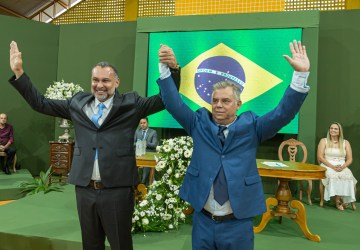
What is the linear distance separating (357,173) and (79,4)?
391 inches

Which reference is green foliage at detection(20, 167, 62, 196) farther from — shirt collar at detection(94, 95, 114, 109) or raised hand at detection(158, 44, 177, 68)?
raised hand at detection(158, 44, 177, 68)

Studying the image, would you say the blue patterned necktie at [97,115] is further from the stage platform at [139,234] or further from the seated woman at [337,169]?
the seated woman at [337,169]

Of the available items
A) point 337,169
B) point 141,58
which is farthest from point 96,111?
point 141,58

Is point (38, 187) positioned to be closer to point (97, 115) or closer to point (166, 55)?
point (97, 115)

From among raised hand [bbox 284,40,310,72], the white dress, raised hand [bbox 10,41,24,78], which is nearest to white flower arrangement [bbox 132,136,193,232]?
raised hand [bbox 10,41,24,78]

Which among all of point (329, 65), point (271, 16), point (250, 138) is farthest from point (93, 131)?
point (329, 65)

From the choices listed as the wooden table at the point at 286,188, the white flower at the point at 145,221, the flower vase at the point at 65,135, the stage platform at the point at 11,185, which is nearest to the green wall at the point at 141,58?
the stage platform at the point at 11,185

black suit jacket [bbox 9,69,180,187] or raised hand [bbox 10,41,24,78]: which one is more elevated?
raised hand [bbox 10,41,24,78]

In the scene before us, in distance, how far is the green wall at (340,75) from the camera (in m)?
5.65

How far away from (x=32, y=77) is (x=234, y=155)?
6684 millimetres

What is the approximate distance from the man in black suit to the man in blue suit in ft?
1.26

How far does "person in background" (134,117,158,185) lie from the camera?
18.9ft

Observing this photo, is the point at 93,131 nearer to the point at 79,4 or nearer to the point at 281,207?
the point at 281,207

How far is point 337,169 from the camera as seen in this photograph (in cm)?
481
